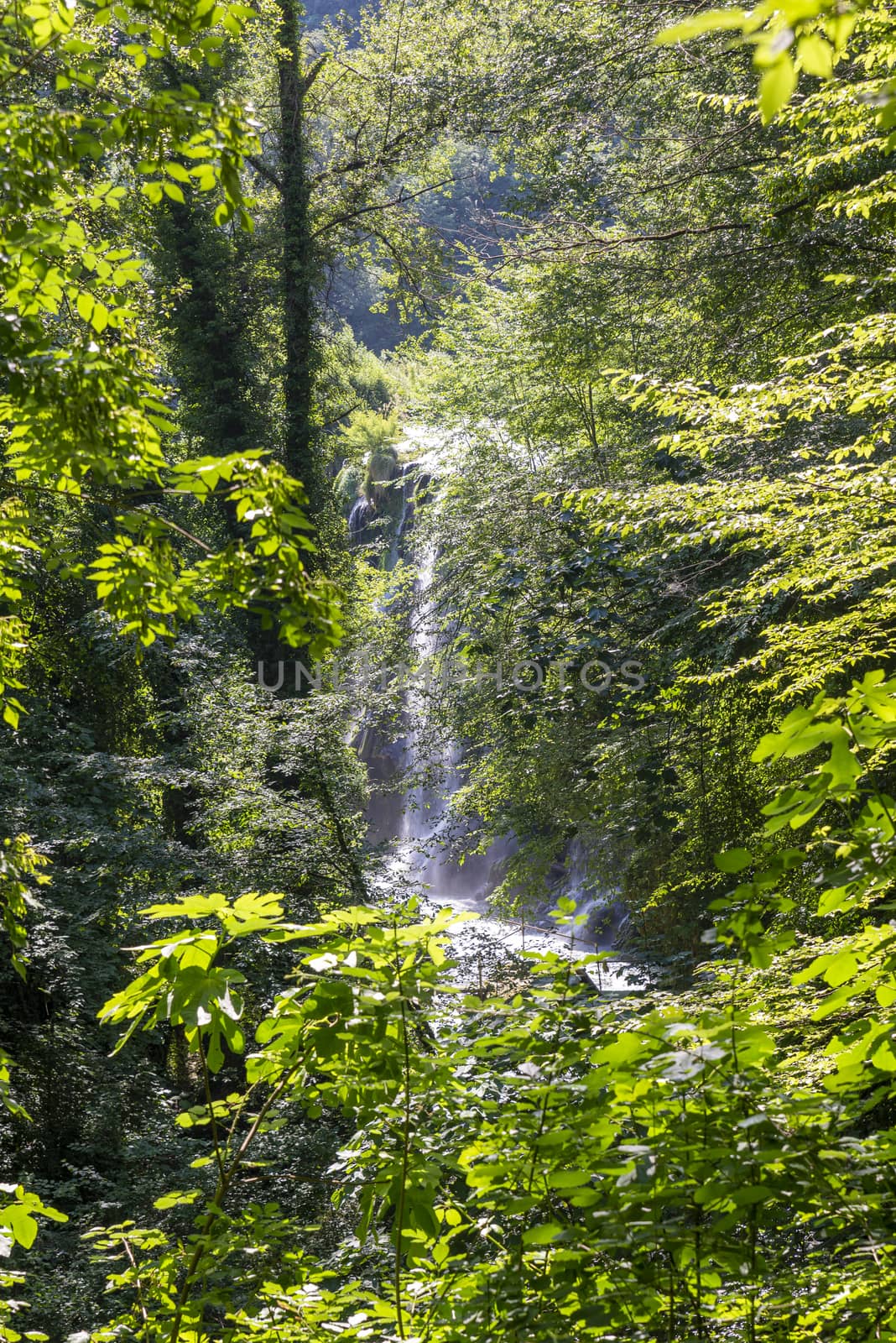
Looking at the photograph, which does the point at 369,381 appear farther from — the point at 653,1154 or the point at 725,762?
the point at 653,1154

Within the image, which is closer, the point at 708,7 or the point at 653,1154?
the point at 653,1154

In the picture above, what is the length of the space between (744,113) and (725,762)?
15.0ft

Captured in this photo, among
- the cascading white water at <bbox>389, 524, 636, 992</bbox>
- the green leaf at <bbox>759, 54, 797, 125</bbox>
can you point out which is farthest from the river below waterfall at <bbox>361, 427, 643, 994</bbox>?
the green leaf at <bbox>759, 54, 797, 125</bbox>

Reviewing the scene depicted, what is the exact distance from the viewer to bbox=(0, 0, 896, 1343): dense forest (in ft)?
4.41

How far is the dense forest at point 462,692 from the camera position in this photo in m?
1.34

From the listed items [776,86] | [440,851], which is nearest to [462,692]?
[440,851]

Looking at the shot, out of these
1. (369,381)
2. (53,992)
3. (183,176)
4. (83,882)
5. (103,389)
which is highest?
(369,381)

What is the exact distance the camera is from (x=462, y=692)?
29.1ft

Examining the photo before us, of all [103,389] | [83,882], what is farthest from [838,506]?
[83,882]

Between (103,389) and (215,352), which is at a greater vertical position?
(215,352)

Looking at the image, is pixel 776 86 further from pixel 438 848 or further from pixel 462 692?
pixel 438 848

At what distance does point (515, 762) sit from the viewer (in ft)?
27.0

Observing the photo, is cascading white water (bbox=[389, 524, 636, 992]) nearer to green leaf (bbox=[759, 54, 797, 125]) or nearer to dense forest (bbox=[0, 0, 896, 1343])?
dense forest (bbox=[0, 0, 896, 1343])

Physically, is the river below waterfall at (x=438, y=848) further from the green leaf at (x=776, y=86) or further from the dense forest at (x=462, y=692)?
the green leaf at (x=776, y=86)
